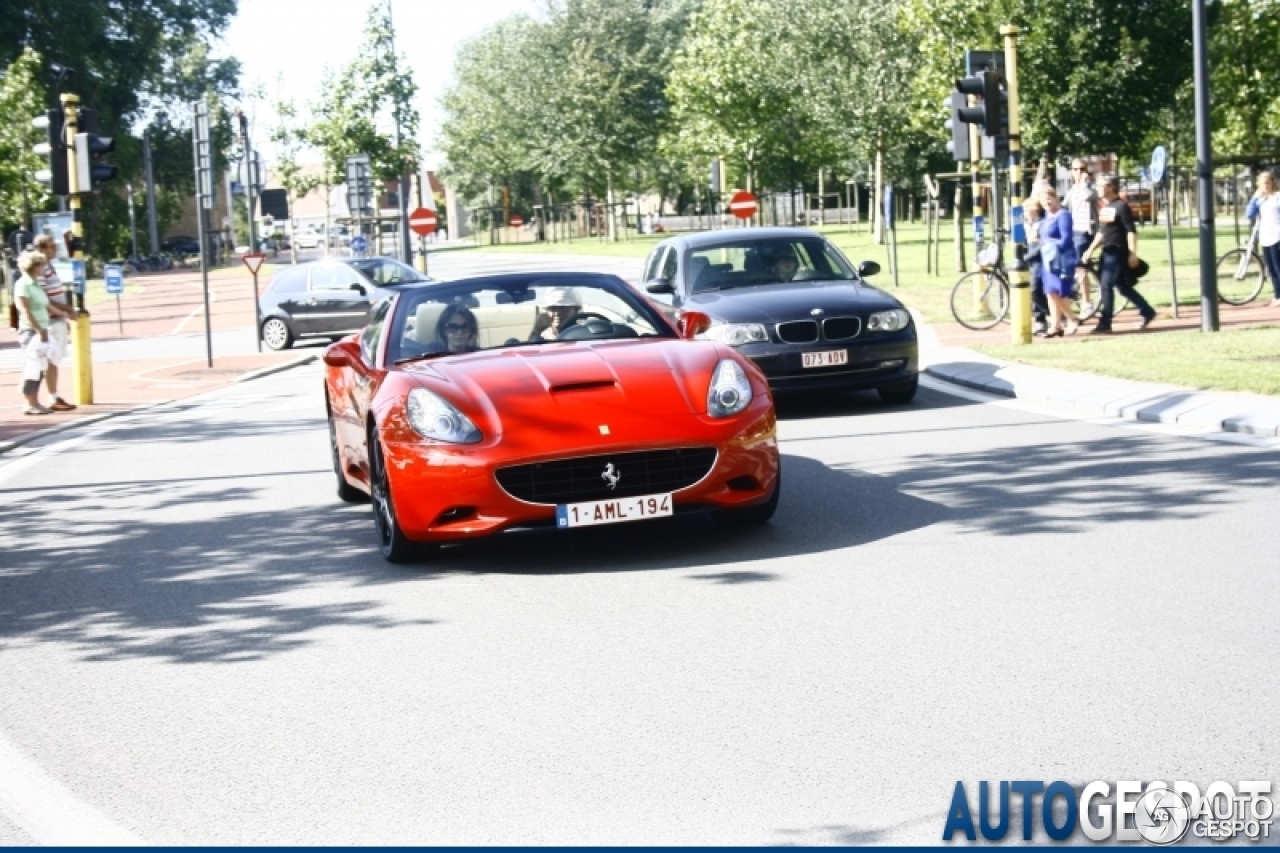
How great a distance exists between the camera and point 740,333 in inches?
587

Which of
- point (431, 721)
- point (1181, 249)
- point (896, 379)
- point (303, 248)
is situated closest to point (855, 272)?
point (896, 379)

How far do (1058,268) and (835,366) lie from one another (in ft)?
21.9

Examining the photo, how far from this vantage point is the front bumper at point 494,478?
8.51 meters

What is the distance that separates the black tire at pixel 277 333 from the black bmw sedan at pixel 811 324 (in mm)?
16858

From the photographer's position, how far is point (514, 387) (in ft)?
29.1

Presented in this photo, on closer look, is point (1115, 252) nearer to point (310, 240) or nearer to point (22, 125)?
point (22, 125)

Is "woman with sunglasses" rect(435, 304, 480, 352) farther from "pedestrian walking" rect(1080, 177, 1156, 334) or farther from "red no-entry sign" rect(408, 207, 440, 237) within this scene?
"red no-entry sign" rect(408, 207, 440, 237)

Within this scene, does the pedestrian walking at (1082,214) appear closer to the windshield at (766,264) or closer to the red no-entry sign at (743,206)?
the windshield at (766,264)

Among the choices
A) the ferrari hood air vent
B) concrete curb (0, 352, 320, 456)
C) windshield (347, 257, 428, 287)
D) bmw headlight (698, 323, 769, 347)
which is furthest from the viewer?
windshield (347, 257, 428, 287)

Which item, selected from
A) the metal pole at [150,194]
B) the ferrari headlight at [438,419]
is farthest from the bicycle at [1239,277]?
the metal pole at [150,194]

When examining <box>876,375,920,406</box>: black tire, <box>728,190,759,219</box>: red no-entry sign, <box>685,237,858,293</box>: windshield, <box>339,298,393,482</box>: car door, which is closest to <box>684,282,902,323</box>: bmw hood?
<box>685,237,858,293</box>: windshield

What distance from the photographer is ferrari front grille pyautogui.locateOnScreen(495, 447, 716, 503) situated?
8539mm

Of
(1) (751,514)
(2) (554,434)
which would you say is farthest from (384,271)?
(2) (554,434)

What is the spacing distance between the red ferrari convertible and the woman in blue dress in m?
11.6
